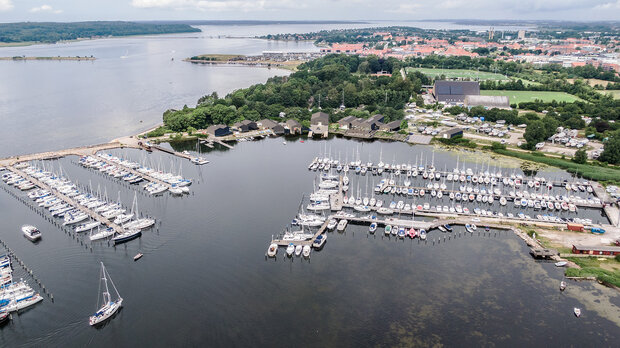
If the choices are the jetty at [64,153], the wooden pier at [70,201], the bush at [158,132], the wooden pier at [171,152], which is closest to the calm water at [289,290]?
the wooden pier at [70,201]

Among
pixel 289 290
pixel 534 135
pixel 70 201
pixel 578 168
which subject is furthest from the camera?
pixel 534 135

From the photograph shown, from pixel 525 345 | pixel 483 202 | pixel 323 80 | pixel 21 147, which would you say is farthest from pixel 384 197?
pixel 323 80

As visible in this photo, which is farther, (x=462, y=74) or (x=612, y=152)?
(x=462, y=74)

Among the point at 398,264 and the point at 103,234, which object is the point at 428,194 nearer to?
the point at 398,264

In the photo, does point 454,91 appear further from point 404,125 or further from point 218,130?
point 218,130

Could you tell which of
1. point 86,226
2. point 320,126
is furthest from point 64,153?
point 320,126

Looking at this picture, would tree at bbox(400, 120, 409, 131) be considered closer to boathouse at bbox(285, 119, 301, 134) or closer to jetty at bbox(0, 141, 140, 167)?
boathouse at bbox(285, 119, 301, 134)

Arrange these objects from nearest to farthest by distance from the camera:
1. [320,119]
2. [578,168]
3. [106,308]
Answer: [106,308] < [578,168] < [320,119]

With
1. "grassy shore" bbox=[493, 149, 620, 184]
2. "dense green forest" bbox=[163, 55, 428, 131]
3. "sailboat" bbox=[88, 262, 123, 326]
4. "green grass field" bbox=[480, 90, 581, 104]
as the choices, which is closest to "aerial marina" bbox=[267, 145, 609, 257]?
"grassy shore" bbox=[493, 149, 620, 184]
